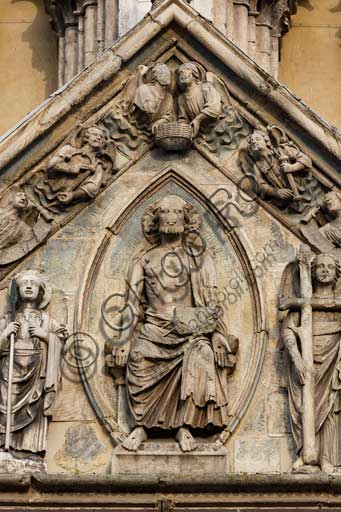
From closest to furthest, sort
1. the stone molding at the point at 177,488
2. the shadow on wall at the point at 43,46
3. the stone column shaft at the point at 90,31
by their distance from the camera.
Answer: the stone molding at the point at 177,488
the stone column shaft at the point at 90,31
the shadow on wall at the point at 43,46

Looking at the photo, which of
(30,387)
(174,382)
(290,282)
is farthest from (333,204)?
(30,387)

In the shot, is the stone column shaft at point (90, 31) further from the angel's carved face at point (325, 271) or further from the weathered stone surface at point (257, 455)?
the weathered stone surface at point (257, 455)

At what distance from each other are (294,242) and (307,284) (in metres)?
0.49

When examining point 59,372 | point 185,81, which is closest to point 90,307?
point 59,372

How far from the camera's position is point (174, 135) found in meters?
21.8

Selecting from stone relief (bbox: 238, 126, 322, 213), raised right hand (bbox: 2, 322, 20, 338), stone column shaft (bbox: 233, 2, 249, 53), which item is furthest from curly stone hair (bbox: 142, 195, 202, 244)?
stone column shaft (bbox: 233, 2, 249, 53)

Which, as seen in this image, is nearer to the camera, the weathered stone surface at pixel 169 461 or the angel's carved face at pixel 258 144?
the weathered stone surface at pixel 169 461

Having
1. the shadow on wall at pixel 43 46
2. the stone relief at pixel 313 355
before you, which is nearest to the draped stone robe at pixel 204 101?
the stone relief at pixel 313 355

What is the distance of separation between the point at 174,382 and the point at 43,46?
179 inches

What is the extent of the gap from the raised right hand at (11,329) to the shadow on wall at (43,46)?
11.4 ft

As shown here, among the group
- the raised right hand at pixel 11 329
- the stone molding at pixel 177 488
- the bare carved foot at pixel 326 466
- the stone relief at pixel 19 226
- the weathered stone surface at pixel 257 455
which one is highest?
the stone relief at pixel 19 226

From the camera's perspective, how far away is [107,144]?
21.9 m

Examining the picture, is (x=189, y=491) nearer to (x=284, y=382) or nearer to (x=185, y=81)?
(x=284, y=382)

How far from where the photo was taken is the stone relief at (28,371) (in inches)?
822
